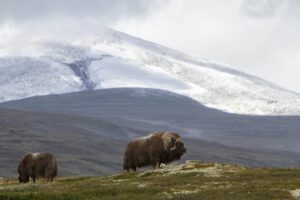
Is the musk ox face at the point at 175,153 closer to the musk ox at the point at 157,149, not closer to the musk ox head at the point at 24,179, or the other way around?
the musk ox at the point at 157,149

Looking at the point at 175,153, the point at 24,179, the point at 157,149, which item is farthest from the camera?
the point at 175,153

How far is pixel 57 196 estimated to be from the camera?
38344 millimetres

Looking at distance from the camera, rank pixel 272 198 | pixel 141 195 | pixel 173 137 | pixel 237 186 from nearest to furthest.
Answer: pixel 272 198 < pixel 141 195 < pixel 237 186 < pixel 173 137

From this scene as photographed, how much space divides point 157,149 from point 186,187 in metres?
14.1

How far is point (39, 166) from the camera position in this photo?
5322cm

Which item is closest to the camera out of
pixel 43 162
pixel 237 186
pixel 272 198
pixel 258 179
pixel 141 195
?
pixel 272 198

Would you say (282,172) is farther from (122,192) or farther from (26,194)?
(26,194)

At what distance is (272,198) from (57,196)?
35.5 ft

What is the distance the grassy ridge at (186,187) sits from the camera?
125ft

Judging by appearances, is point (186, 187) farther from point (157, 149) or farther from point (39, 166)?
point (39, 166)

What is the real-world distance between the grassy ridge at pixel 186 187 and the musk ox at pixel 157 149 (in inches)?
95.1

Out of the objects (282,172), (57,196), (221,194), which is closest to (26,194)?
(57,196)

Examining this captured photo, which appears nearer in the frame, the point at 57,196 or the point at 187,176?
the point at 57,196

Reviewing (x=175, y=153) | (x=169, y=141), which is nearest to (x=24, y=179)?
(x=169, y=141)
